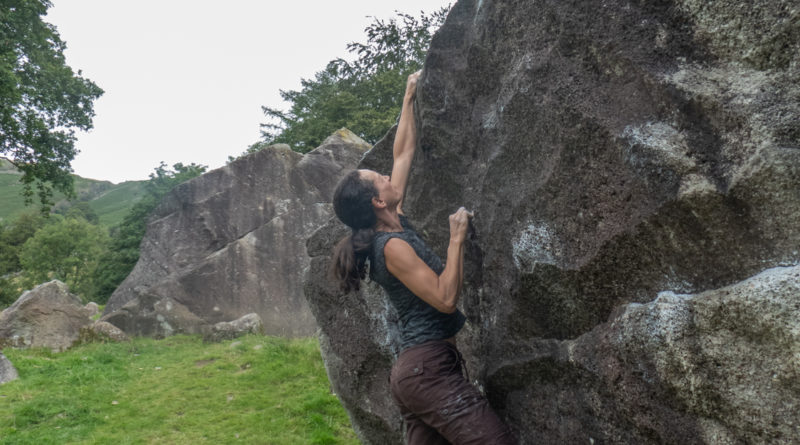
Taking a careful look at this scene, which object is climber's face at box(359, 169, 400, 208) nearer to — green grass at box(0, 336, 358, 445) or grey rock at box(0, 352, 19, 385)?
green grass at box(0, 336, 358, 445)

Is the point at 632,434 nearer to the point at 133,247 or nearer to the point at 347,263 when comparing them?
the point at 347,263

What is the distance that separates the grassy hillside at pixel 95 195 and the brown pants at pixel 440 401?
112m

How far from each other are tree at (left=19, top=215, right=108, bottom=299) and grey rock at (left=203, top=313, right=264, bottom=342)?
3309cm

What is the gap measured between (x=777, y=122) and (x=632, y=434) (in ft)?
5.81

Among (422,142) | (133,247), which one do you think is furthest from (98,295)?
(422,142)

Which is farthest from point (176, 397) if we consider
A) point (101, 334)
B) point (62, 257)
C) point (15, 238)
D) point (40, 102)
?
point (15, 238)

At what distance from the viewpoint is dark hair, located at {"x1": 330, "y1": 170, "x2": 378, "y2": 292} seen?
144 inches

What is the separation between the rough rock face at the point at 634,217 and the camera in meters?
2.45

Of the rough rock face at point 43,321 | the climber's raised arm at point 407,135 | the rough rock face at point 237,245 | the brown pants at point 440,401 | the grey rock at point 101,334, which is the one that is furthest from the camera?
the rough rock face at point 237,245

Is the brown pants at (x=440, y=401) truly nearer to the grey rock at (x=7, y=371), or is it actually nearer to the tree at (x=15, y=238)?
the grey rock at (x=7, y=371)

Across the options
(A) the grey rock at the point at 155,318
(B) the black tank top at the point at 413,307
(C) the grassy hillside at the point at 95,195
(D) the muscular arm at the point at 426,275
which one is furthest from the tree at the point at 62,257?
(C) the grassy hillside at the point at 95,195

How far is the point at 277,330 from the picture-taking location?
52.8 ft

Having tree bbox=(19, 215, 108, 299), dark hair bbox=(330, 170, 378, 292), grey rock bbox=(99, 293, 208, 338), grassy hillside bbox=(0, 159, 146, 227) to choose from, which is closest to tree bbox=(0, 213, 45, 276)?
tree bbox=(19, 215, 108, 299)

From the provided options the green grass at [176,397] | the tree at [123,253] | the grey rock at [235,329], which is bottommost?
the green grass at [176,397]
